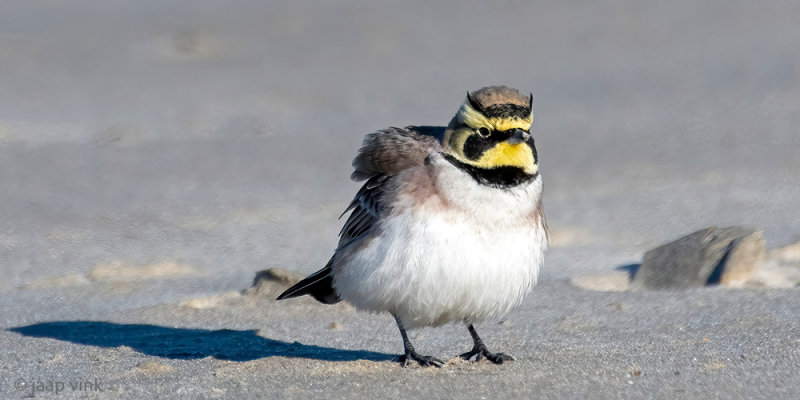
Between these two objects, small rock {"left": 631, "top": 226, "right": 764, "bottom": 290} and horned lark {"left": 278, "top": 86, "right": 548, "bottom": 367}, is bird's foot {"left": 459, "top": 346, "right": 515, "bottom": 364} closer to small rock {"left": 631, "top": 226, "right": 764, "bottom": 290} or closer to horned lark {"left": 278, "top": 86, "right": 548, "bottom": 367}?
Result: horned lark {"left": 278, "top": 86, "right": 548, "bottom": 367}

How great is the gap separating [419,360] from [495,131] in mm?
1171

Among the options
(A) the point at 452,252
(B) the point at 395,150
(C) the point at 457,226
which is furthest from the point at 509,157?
(B) the point at 395,150

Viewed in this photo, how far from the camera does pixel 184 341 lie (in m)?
7.16

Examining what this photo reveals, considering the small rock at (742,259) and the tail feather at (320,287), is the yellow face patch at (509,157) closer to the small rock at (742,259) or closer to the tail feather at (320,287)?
the tail feather at (320,287)

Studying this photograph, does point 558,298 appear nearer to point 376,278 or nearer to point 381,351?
point 381,351

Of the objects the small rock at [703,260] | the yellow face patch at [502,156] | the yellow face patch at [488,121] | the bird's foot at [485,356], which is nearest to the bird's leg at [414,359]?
the bird's foot at [485,356]

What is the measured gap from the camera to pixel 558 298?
25.6ft

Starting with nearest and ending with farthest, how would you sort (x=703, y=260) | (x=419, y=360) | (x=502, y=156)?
(x=502, y=156) → (x=419, y=360) → (x=703, y=260)

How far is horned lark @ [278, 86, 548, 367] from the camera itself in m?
5.79

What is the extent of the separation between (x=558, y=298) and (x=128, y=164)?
440 cm

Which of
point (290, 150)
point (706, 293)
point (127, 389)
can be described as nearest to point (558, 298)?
point (706, 293)

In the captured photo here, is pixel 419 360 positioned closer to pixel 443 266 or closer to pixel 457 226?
pixel 443 266

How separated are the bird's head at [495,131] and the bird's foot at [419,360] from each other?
0.96m

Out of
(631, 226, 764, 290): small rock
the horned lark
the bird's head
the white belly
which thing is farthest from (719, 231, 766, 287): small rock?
the bird's head
